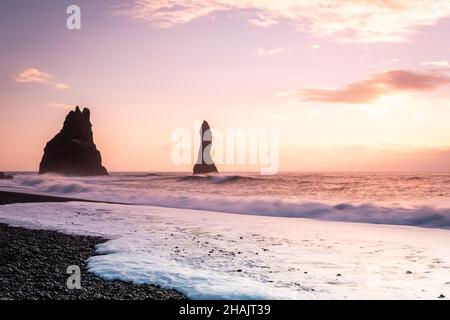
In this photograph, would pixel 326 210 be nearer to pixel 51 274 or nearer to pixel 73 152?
pixel 51 274

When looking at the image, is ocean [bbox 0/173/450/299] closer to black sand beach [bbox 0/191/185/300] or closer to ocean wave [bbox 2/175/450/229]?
black sand beach [bbox 0/191/185/300]

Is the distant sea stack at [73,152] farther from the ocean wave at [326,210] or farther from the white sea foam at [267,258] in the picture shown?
the white sea foam at [267,258]

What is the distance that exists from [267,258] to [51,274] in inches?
254

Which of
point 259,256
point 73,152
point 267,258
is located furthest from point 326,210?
point 73,152

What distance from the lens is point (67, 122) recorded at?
136000 mm

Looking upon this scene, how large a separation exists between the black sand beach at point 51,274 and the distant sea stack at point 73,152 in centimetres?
12063

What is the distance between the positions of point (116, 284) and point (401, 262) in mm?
8758

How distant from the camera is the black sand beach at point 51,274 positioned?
30.4 feet

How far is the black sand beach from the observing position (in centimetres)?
927

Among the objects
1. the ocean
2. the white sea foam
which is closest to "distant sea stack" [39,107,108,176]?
the ocean

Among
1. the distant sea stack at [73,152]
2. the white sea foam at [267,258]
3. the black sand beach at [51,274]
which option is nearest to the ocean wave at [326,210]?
the white sea foam at [267,258]

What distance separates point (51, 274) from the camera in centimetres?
1076
